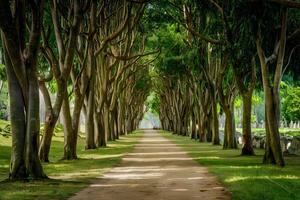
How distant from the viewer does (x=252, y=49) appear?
24000 millimetres

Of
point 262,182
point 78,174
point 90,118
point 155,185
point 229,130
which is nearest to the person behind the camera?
point 155,185

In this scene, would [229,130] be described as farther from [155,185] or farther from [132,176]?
[155,185]

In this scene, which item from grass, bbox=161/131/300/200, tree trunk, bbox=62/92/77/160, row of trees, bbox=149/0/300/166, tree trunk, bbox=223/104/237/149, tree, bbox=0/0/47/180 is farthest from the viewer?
tree trunk, bbox=223/104/237/149

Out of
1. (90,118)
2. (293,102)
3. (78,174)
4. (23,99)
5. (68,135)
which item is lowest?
(78,174)

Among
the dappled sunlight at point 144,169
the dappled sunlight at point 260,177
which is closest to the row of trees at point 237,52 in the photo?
the dappled sunlight at point 144,169

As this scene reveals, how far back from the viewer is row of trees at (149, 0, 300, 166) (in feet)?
68.7

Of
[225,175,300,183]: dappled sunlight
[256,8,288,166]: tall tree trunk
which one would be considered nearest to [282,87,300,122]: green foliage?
[256,8,288,166]: tall tree trunk

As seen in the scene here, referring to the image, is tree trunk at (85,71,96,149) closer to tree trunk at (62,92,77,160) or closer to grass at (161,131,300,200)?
tree trunk at (62,92,77,160)

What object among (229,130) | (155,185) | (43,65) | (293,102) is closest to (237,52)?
(229,130)

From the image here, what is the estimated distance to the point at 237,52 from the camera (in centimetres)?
2523

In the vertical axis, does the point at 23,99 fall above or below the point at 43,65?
below

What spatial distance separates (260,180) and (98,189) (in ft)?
15.8

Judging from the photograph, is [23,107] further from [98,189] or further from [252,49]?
[252,49]

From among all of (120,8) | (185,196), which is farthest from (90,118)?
(185,196)
